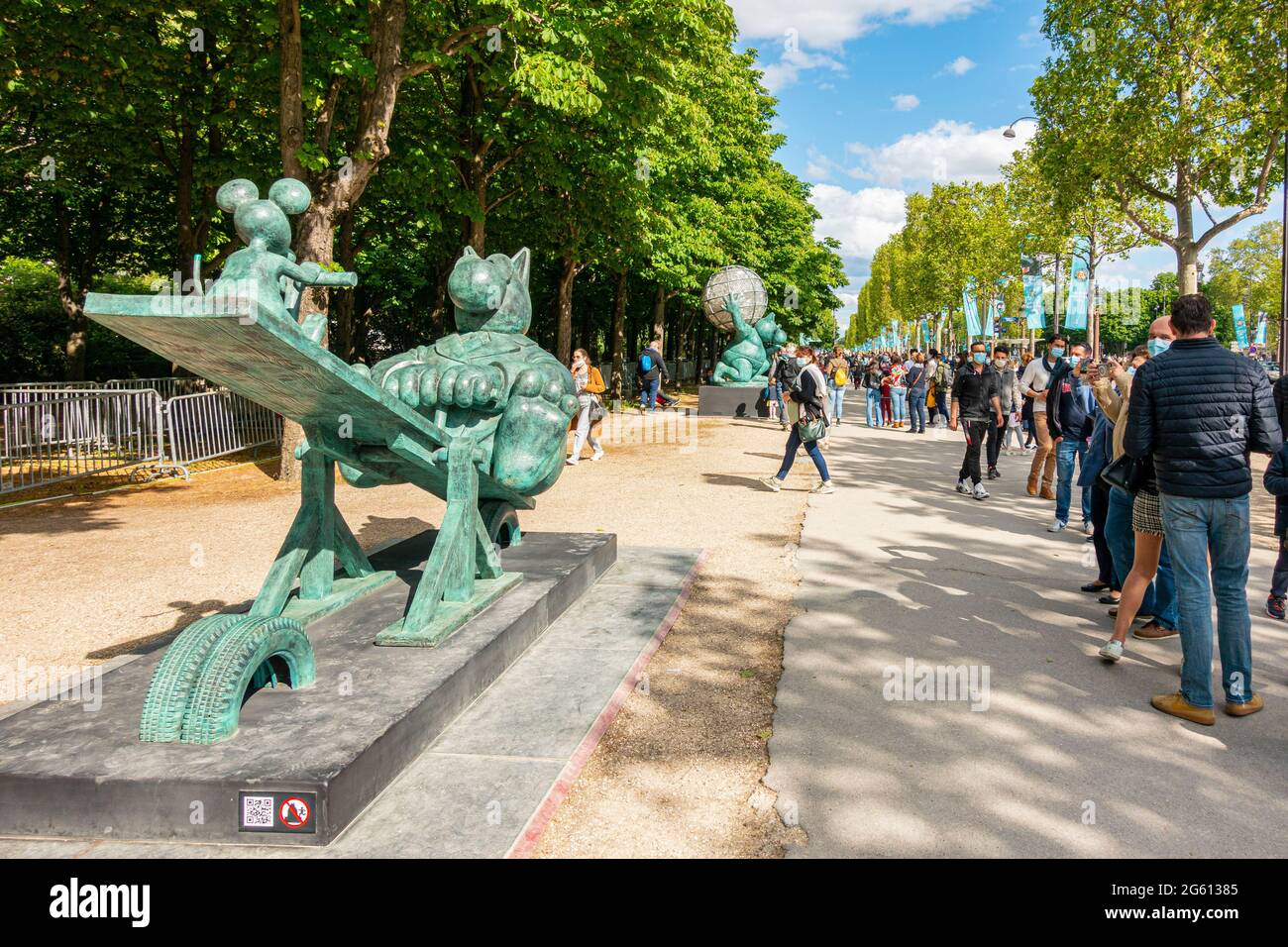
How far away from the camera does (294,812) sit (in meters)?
2.94

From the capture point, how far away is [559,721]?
4023mm

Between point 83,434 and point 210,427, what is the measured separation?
72.8 inches

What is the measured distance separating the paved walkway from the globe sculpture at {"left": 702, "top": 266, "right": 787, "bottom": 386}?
1879cm

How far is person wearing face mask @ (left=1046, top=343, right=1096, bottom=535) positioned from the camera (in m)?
8.87

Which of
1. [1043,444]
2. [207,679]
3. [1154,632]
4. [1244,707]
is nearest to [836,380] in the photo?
[1043,444]

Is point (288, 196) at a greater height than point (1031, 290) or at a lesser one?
lesser

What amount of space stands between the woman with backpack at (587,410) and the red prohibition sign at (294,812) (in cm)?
1015

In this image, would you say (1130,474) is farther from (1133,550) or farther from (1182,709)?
(1182,709)

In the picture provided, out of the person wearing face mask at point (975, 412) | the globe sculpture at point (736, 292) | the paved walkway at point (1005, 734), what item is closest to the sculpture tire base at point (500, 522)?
the paved walkway at point (1005, 734)

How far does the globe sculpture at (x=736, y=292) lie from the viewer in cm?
2706

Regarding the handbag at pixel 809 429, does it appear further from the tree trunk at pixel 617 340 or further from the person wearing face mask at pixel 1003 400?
the tree trunk at pixel 617 340

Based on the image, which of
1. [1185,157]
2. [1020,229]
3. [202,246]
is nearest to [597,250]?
[202,246]

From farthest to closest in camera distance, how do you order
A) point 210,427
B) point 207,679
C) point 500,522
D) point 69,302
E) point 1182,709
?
point 69,302 < point 210,427 < point 500,522 < point 1182,709 < point 207,679

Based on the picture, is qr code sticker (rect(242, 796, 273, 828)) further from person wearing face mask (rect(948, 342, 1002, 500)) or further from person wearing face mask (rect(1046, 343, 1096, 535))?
person wearing face mask (rect(948, 342, 1002, 500))
